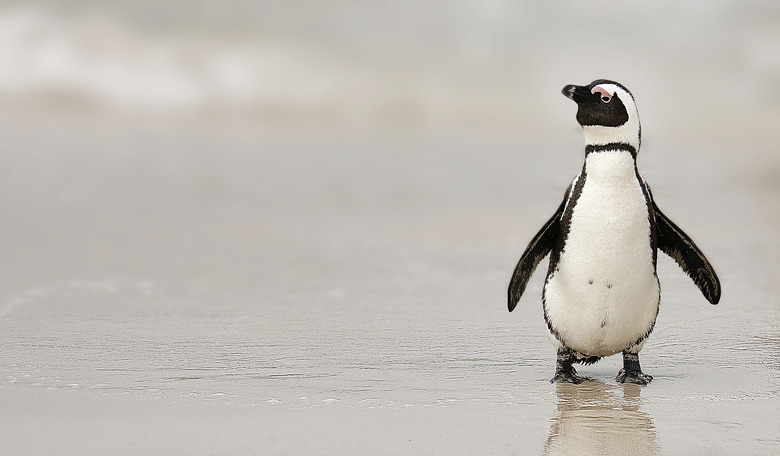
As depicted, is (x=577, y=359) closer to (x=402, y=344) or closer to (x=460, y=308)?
(x=402, y=344)

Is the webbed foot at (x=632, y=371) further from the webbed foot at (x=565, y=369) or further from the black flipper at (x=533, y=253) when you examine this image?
the black flipper at (x=533, y=253)

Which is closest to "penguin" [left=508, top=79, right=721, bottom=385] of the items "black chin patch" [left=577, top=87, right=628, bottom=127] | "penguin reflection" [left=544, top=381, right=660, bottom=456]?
"black chin patch" [left=577, top=87, right=628, bottom=127]

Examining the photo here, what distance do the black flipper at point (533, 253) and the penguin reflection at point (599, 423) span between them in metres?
0.41

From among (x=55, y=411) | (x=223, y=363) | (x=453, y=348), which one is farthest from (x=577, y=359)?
(x=55, y=411)

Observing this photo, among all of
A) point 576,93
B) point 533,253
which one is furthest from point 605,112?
point 533,253

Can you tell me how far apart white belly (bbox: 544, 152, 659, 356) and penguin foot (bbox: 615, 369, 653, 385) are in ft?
0.38

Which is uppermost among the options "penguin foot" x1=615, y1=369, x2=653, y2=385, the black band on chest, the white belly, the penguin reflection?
the black band on chest

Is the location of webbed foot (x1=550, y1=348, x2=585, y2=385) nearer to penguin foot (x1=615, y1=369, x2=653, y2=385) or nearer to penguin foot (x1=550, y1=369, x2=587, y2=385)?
penguin foot (x1=550, y1=369, x2=587, y2=385)


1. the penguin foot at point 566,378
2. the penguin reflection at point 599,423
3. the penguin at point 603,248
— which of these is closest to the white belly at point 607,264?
the penguin at point 603,248

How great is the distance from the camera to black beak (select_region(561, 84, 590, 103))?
4.21 meters

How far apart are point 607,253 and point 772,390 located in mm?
760

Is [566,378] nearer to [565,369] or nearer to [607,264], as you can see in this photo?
[565,369]

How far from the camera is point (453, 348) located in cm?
521

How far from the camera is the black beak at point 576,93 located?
4215mm
